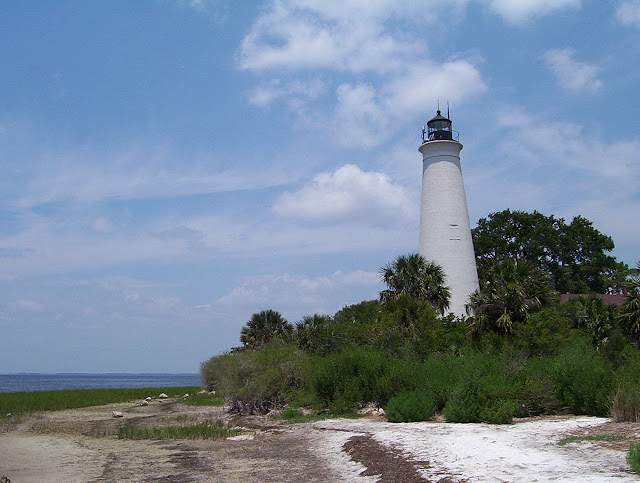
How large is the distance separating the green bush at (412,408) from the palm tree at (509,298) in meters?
9.25

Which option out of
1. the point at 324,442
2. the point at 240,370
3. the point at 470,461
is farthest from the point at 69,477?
the point at 240,370

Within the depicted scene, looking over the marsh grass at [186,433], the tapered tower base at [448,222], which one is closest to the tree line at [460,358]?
the tapered tower base at [448,222]

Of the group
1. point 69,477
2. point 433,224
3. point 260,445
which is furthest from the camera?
point 433,224

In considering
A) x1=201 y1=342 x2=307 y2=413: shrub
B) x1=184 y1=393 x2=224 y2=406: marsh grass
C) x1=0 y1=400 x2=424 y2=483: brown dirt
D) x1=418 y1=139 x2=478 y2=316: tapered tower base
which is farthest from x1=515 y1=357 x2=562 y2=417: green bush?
x1=184 y1=393 x2=224 y2=406: marsh grass

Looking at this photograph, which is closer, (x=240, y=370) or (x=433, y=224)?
(x=240, y=370)

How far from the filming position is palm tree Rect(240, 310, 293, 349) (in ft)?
149

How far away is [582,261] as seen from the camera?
52719 millimetres

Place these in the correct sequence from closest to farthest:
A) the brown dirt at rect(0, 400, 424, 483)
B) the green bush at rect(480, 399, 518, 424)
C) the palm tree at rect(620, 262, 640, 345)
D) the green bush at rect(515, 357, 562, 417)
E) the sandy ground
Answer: the sandy ground
the brown dirt at rect(0, 400, 424, 483)
the green bush at rect(480, 399, 518, 424)
the green bush at rect(515, 357, 562, 417)
the palm tree at rect(620, 262, 640, 345)

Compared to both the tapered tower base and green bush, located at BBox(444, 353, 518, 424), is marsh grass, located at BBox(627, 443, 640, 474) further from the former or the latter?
the tapered tower base

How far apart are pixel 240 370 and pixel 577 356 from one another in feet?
44.5

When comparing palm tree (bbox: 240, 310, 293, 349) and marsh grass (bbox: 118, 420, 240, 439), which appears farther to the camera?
palm tree (bbox: 240, 310, 293, 349)

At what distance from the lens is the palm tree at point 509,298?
1054 inches

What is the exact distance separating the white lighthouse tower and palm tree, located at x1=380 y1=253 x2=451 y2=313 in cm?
76

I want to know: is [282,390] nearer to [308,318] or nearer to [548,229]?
[308,318]
